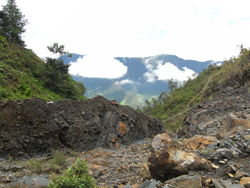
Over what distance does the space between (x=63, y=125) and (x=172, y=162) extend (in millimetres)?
6837

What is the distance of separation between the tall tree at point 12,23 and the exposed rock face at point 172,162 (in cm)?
2423

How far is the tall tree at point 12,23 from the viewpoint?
21.1 meters

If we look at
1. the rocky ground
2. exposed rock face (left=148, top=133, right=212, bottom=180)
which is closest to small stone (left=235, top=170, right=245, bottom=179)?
the rocky ground

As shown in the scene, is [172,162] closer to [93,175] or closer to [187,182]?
[187,182]

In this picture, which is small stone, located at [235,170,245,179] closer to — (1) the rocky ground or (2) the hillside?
(1) the rocky ground

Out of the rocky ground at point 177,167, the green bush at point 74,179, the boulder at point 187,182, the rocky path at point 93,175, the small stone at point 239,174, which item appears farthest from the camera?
the rocky path at point 93,175

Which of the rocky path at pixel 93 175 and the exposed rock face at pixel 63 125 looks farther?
the exposed rock face at pixel 63 125

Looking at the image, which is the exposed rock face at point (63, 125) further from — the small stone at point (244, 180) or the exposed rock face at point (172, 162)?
the small stone at point (244, 180)

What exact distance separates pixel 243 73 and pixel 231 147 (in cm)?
1170

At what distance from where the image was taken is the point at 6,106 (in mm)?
7672

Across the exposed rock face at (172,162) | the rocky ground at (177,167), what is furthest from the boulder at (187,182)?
the exposed rock face at (172,162)

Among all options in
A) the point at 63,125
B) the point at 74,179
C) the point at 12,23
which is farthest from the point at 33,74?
the point at 74,179

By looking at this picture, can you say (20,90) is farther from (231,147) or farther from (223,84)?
(223,84)

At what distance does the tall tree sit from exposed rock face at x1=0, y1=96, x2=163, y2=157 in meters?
17.6
